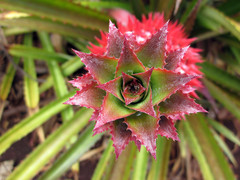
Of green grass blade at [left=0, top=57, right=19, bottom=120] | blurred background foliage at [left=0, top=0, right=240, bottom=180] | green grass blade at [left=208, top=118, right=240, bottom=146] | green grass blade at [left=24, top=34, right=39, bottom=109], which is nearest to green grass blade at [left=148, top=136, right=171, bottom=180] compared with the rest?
blurred background foliage at [left=0, top=0, right=240, bottom=180]

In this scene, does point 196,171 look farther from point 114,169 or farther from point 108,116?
point 108,116

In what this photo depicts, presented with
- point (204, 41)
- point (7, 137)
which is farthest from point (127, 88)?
point (204, 41)

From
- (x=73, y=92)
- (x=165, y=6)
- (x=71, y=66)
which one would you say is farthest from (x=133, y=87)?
(x=71, y=66)

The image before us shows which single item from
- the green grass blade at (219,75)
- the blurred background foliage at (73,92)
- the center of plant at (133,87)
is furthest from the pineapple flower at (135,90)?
the green grass blade at (219,75)

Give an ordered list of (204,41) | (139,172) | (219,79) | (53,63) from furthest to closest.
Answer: (204,41), (53,63), (219,79), (139,172)

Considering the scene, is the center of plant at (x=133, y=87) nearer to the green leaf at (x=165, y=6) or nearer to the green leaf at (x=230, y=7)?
the green leaf at (x=165, y=6)

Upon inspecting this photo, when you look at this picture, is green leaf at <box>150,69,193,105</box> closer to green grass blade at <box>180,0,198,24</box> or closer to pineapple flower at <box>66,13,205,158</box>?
pineapple flower at <box>66,13,205,158</box>

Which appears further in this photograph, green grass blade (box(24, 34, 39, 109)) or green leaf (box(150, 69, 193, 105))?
green grass blade (box(24, 34, 39, 109))
